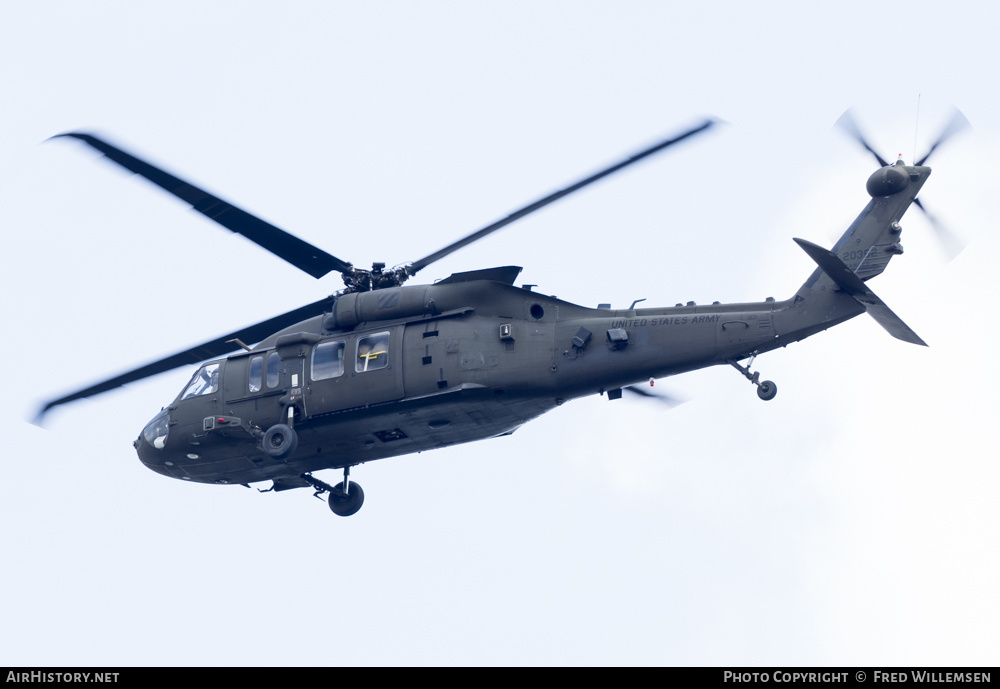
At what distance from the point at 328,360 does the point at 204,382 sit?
329 cm

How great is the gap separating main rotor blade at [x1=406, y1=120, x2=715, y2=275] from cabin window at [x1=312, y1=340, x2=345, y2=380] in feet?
7.82

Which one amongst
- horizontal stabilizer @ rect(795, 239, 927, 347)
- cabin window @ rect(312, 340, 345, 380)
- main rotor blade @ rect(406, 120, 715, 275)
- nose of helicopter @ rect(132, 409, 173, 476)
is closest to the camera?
horizontal stabilizer @ rect(795, 239, 927, 347)

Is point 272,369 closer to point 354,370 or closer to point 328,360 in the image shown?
point 328,360

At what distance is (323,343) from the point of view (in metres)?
31.8

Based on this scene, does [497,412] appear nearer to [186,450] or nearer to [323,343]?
[323,343]

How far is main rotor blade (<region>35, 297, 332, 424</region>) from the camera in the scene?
108ft

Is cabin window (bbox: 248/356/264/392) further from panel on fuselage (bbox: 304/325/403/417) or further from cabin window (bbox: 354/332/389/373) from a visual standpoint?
cabin window (bbox: 354/332/389/373)

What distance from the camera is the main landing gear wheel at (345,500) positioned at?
113ft

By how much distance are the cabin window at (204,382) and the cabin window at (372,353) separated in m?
3.62

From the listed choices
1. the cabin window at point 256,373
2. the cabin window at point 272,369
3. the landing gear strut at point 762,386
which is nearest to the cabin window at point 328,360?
the cabin window at point 272,369

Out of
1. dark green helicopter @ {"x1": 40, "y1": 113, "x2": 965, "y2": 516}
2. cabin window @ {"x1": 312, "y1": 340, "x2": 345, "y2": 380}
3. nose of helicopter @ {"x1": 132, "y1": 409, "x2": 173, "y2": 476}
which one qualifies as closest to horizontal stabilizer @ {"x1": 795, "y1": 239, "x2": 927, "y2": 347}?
dark green helicopter @ {"x1": 40, "y1": 113, "x2": 965, "y2": 516}

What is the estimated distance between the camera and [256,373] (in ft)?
107
